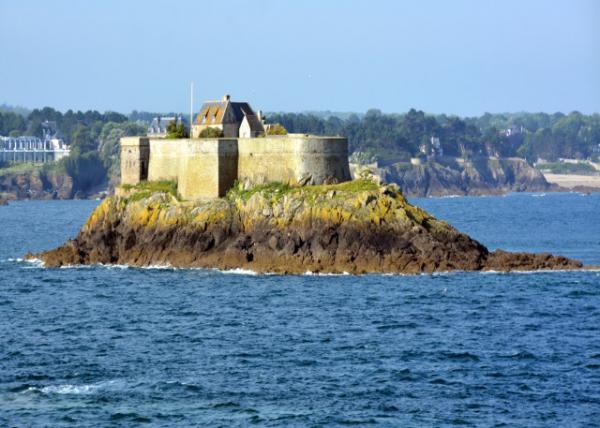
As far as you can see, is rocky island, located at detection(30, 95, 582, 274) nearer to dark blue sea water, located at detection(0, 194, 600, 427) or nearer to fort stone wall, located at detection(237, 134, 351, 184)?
fort stone wall, located at detection(237, 134, 351, 184)

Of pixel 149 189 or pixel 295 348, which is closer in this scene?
pixel 295 348

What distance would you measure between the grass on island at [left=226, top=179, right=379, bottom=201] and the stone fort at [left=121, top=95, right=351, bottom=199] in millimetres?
733

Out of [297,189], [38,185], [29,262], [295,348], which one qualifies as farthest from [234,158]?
[38,185]

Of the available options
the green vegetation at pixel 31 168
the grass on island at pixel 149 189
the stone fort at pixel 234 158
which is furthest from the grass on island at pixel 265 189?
the green vegetation at pixel 31 168

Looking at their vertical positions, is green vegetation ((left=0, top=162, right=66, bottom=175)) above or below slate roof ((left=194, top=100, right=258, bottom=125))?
below

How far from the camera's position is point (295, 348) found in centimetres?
4862

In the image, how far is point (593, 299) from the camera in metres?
59.5

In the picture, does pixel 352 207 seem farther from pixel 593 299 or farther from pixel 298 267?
pixel 593 299

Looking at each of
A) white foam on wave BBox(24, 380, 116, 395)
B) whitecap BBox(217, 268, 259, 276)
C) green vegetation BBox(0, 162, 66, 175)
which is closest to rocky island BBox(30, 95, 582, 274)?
whitecap BBox(217, 268, 259, 276)

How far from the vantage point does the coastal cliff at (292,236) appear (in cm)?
6562

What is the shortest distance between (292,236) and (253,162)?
7.54 m

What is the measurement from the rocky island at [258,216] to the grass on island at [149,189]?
2.0 inches

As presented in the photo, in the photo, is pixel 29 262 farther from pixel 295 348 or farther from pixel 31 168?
pixel 31 168

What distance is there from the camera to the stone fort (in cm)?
7144
